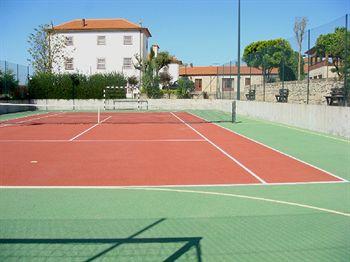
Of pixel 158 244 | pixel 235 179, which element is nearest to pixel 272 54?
pixel 235 179

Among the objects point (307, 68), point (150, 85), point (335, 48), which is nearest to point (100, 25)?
point (150, 85)

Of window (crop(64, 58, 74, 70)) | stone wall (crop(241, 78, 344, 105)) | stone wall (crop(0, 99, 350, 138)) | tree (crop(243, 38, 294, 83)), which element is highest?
window (crop(64, 58, 74, 70))

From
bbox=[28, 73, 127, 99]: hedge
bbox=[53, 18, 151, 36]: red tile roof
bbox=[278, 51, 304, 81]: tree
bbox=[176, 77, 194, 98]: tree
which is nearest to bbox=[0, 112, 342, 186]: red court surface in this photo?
bbox=[278, 51, 304, 81]: tree

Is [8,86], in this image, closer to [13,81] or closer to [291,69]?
[13,81]

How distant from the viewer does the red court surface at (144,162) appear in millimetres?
8789

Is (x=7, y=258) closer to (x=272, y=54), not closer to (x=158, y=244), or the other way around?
(x=158, y=244)

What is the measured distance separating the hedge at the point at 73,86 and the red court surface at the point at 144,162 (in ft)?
80.1

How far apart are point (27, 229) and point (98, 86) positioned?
36305mm

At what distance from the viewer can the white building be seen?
186ft

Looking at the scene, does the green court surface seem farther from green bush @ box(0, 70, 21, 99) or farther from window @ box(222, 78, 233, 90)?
window @ box(222, 78, 233, 90)

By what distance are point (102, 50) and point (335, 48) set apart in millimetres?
43897

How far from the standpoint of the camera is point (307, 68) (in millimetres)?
20172

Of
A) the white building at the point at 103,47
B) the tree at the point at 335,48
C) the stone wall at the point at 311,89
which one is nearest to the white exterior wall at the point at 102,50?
the white building at the point at 103,47

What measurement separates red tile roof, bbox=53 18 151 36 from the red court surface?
42.7 m
